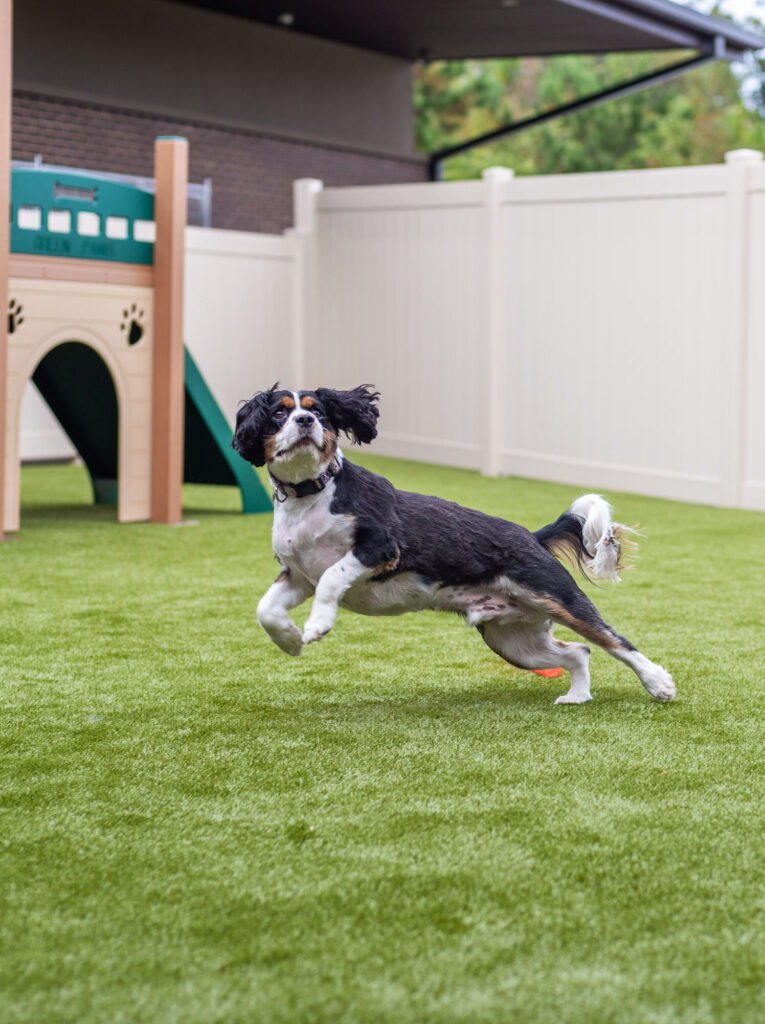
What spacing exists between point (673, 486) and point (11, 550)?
17.4 feet

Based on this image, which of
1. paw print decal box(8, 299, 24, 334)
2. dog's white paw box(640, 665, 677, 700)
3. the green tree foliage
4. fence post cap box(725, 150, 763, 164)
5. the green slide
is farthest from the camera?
the green tree foliage

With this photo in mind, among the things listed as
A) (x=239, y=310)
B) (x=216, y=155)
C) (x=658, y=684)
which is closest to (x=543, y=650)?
(x=658, y=684)

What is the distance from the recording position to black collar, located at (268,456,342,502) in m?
3.91

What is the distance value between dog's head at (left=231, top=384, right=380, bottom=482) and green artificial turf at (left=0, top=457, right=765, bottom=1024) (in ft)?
2.55

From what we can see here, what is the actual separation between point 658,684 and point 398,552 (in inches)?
36.7

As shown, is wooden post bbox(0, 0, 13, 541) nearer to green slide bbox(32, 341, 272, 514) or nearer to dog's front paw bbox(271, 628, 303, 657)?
green slide bbox(32, 341, 272, 514)

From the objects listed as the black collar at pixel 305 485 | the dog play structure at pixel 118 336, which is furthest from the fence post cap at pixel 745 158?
the black collar at pixel 305 485

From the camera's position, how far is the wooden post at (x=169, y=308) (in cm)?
852

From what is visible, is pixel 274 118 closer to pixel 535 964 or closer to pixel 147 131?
pixel 147 131

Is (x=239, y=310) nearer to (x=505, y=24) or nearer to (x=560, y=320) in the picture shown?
(x=560, y=320)

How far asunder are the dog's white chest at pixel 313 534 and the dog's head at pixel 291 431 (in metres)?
0.09

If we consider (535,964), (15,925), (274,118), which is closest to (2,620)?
(15,925)

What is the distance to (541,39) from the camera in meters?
17.6

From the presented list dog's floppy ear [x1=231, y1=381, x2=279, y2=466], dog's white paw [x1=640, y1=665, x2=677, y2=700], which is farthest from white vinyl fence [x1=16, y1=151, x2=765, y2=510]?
dog's floppy ear [x1=231, y1=381, x2=279, y2=466]
